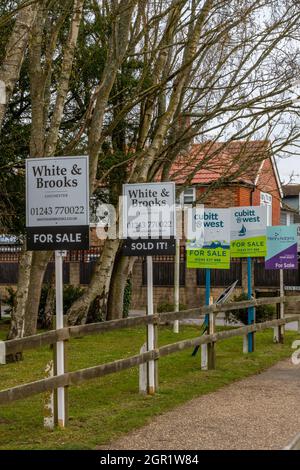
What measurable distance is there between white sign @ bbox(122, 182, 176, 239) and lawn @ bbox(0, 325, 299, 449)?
2.19 meters

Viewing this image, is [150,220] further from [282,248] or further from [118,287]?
[118,287]

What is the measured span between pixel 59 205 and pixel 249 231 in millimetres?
8987

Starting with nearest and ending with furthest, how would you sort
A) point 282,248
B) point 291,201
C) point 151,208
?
point 151,208, point 282,248, point 291,201

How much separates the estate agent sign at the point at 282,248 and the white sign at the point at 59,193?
10978 millimetres

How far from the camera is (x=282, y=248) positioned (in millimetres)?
19703

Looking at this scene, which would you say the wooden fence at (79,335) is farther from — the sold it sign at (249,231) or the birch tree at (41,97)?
the birch tree at (41,97)

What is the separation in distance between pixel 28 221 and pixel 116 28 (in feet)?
24.7

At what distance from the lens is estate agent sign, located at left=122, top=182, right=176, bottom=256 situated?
1162 centimetres

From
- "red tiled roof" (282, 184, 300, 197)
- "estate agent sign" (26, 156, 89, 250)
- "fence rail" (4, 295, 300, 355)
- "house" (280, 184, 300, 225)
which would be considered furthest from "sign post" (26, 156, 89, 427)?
"red tiled roof" (282, 184, 300, 197)

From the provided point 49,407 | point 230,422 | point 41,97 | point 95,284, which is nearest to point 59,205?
point 49,407

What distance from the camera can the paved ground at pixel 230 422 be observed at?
8141mm

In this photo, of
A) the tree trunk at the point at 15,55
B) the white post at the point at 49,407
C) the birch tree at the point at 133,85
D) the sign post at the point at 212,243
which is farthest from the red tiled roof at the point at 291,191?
the white post at the point at 49,407

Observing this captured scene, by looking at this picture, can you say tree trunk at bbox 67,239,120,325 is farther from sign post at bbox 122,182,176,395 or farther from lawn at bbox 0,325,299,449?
sign post at bbox 122,182,176,395

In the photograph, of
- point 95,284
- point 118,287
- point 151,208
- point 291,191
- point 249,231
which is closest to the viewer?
point 151,208
